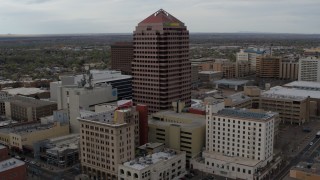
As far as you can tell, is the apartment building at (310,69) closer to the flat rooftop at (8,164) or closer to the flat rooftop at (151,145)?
the flat rooftop at (151,145)

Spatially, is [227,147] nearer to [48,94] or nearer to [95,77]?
[95,77]

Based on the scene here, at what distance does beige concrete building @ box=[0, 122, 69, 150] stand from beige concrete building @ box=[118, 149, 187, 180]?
28.3 meters

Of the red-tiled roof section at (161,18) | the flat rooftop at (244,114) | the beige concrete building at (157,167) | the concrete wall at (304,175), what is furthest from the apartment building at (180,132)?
the red-tiled roof section at (161,18)

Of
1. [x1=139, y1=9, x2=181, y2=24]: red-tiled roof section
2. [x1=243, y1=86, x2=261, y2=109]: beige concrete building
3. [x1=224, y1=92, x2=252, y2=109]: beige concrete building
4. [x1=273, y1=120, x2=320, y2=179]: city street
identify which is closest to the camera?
[x1=273, y1=120, x2=320, y2=179]: city street

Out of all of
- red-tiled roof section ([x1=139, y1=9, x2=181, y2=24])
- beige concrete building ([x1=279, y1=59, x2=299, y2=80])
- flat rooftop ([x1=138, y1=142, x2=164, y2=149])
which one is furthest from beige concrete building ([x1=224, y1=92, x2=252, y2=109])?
beige concrete building ([x1=279, y1=59, x2=299, y2=80])

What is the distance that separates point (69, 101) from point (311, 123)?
63.4 meters

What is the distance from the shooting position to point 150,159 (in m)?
64.5

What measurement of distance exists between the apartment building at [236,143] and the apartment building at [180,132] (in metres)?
2.10

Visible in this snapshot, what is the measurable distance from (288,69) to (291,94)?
76814 mm

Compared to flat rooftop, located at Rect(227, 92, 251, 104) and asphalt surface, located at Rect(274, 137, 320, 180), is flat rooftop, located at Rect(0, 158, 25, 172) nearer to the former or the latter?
asphalt surface, located at Rect(274, 137, 320, 180)

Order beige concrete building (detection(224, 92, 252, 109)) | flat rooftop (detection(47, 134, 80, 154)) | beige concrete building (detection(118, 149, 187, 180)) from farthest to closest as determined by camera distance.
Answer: beige concrete building (detection(224, 92, 252, 109)) < flat rooftop (detection(47, 134, 80, 154)) < beige concrete building (detection(118, 149, 187, 180))

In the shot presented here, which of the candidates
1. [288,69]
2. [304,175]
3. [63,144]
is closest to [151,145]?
[63,144]

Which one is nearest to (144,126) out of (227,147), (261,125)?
(227,147)

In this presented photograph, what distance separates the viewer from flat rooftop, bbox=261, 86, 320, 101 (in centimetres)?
10750
